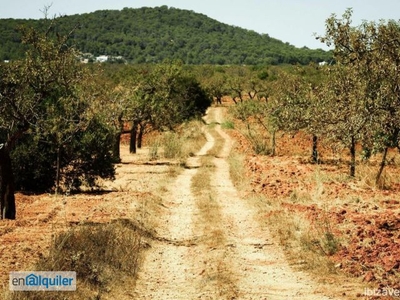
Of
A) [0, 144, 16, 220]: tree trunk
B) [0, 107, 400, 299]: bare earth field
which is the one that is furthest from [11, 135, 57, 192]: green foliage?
[0, 144, 16, 220]: tree trunk

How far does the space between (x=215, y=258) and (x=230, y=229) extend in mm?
3478

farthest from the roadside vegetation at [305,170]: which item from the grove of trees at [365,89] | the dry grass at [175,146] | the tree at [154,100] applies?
the dry grass at [175,146]

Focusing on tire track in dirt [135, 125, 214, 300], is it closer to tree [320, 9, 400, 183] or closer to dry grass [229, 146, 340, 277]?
dry grass [229, 146, 340, 277]

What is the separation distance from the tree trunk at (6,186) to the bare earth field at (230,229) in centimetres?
69

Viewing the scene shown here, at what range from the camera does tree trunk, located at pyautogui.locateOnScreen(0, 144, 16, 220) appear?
46.3 feet

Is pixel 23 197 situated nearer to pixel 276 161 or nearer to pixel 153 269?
pixel 153 269

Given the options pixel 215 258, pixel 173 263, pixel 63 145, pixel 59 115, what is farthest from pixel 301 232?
pixel 63 145

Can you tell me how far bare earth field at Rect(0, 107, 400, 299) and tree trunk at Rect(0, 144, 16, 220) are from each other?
2.26 ft

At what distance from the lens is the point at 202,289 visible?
10000 millimetres

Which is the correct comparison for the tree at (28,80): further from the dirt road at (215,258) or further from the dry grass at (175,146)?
the dry grass at (175,146)

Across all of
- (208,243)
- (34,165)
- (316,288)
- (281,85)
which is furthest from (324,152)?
(316,288)

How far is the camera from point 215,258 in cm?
1198

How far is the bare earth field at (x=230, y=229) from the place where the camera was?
10039 mm

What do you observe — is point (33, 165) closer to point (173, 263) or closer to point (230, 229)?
point (230, 229)
